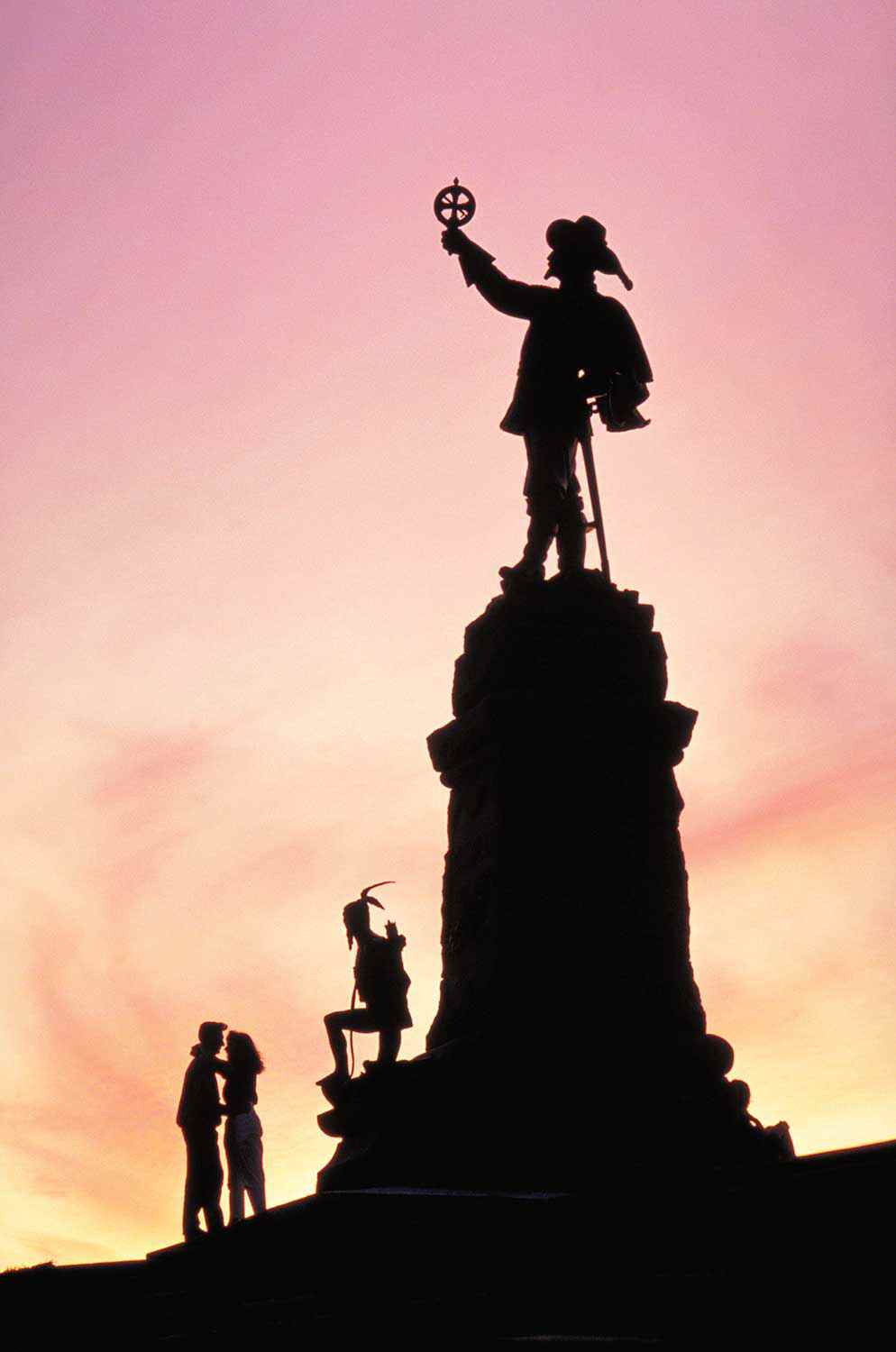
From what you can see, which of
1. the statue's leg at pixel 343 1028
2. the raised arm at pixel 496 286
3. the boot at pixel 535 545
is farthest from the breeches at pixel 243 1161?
the raised arm at pixel 496 286

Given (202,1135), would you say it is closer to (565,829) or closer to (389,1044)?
(389,1044)

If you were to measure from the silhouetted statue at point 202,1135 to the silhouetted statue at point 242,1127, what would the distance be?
99 mm

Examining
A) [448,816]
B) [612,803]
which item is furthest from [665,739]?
[448,816]

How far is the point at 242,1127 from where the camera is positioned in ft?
40.1

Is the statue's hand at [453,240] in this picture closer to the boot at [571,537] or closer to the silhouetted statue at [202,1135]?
the boot at [571,537]

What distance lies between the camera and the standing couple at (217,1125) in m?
12.1

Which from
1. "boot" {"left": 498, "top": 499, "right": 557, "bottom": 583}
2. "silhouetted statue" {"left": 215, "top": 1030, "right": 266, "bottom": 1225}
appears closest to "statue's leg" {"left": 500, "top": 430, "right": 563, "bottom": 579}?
"boot" {"left": 498, "top": 499, "right": 557, "bottom": 583}

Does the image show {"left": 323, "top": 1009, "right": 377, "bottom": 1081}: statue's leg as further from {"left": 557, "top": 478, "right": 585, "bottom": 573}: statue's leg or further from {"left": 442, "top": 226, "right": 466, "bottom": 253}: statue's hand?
{"left": 442, "top": 226, "right": 466, "bottom": 253}: statue's hand

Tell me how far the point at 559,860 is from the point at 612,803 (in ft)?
2.04

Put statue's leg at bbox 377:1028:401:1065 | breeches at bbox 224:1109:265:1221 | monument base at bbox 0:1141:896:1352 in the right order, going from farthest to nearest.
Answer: breeches at bbox 224:1109:265:1221 → statue's leg at bbox 377:1028:401:1065 → monument base at bbox 0:1141:896:1352

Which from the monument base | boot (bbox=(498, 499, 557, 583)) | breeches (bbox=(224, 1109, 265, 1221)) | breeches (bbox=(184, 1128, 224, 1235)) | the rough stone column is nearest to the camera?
the monument base

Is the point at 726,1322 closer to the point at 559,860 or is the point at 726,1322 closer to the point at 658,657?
the point at 559,860

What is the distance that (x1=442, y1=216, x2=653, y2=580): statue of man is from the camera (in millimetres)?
13523

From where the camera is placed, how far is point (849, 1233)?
6.64 meters
